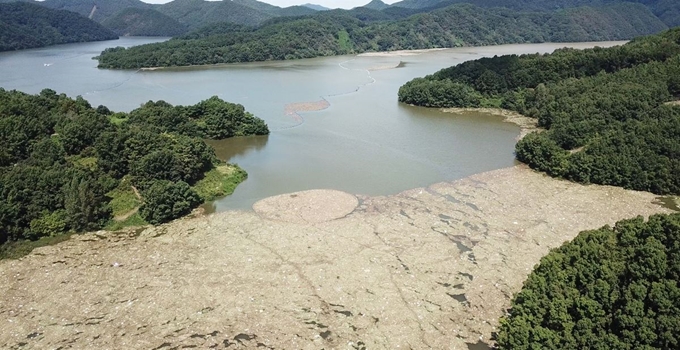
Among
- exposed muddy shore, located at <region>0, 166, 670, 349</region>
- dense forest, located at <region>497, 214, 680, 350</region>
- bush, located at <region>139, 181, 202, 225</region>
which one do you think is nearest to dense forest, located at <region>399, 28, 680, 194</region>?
exposed muddy shore, located at <region>0, 166, 670, 349</region>

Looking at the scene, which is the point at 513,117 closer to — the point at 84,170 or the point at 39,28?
the point at 84,170

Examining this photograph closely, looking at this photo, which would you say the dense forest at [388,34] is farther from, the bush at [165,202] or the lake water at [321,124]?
the bush at [165,202]

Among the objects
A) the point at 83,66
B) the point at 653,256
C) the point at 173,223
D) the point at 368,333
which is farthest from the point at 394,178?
the point at 83,66

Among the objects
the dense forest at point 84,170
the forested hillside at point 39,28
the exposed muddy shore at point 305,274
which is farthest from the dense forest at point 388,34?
the exposed muddy shore at point 305,274

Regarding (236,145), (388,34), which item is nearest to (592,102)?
(236,145)

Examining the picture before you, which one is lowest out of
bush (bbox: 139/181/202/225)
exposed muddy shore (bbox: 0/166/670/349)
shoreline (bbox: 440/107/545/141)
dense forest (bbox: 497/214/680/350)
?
exposed muddy shore (bbox: 0/166/670/349)

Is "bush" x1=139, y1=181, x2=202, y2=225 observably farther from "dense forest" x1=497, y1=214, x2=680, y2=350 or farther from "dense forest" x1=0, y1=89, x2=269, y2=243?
"dense forest" x1=497, y1=214, x2=680, y2=350

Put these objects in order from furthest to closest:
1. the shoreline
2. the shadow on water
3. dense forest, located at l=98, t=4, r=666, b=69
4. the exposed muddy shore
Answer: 1. dense forest, located at l=98, t=4, r=666, b=69
2. the shoreline
3. the shadow on water
4. the exposed muddy shore
